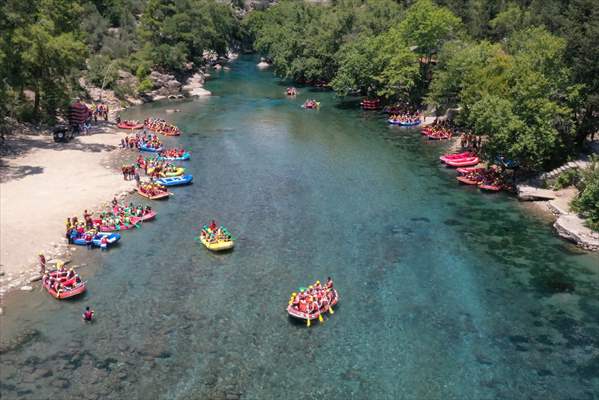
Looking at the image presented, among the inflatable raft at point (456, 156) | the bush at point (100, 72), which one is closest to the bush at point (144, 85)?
the bush at point (100, 72)

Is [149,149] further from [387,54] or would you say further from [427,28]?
[427,28]

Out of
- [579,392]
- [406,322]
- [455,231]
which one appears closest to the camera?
[579,392]

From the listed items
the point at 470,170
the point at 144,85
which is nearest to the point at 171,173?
the point at 470,170

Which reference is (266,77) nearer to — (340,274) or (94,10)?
(94,10)

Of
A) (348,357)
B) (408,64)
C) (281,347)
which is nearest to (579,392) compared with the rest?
(348,357)

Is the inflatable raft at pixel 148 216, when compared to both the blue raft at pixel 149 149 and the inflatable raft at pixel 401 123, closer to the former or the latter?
the blue raft at pixel 149 149

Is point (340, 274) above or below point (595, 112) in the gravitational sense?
below
